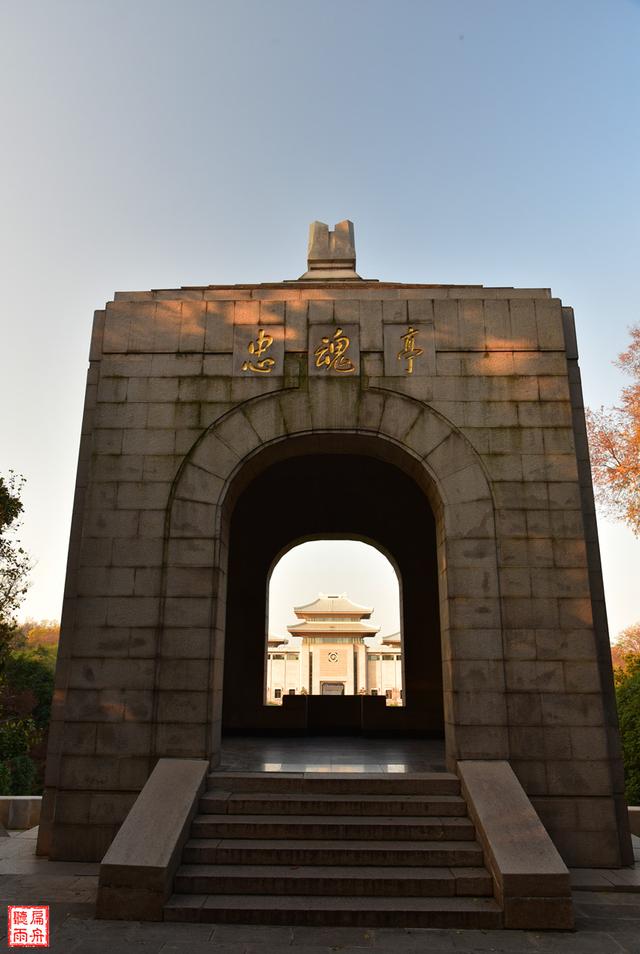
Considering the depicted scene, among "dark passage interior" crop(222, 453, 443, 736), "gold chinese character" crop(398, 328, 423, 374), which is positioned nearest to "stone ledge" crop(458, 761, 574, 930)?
"gold chinese character" crop(398, 328, 423, 374)

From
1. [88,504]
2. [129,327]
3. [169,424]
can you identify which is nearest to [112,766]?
[88,504]

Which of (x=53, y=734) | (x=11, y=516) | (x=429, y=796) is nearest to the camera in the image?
(x=429, y=796)

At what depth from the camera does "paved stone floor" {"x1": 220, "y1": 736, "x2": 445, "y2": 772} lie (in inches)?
299

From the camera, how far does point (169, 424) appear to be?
7.73 meters

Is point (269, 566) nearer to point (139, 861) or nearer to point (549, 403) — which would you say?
point (549, 403)

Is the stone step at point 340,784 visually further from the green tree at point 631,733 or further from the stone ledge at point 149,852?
the green tree at point 631,733

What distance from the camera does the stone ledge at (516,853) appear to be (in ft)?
16.4

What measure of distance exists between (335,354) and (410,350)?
35.6 inches

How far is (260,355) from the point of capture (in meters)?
7.95

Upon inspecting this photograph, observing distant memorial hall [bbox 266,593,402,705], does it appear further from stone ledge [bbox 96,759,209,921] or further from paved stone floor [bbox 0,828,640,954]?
paved stone floor [bbox 0,828,640,954]

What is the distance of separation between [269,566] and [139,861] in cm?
755

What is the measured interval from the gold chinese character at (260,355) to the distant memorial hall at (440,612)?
0.08ft

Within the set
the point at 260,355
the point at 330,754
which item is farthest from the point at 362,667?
the point at 260,355

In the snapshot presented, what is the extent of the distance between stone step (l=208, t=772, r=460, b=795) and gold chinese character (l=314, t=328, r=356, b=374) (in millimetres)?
4481
